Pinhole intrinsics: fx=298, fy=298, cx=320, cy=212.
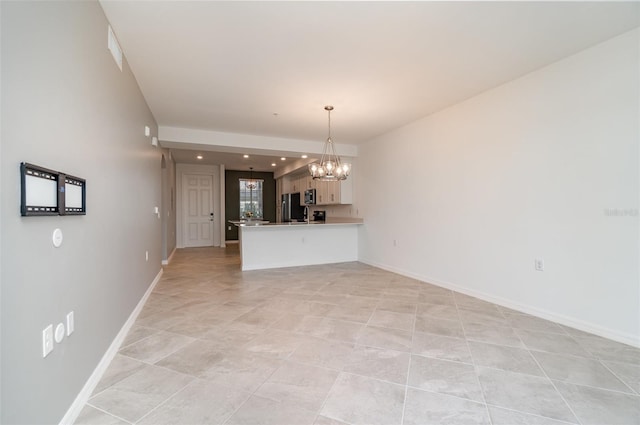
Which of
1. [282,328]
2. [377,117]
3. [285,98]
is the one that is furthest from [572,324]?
[285,98]

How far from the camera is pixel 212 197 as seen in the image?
9.45 meters

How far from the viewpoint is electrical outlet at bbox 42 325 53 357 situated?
1319mm

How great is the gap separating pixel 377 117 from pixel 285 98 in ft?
5.08

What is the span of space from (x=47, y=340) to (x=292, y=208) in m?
7.96

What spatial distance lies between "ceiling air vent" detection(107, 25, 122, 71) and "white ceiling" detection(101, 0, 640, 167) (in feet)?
0.23

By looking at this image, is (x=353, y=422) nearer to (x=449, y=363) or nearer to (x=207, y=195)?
(x=449, y=363)

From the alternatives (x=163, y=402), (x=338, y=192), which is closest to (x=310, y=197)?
(x=338, y=192)

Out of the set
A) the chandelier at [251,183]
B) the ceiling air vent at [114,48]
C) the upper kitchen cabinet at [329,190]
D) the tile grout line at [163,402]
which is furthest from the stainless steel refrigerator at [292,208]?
the tile grout line at [163,402]

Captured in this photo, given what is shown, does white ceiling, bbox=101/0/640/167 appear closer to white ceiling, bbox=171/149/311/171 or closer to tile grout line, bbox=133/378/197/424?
tile grout line, bbox=133/378/197/424

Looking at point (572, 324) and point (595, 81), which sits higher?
point (595, 81)

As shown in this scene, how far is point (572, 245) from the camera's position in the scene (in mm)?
2844

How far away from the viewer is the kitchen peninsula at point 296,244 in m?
5.69

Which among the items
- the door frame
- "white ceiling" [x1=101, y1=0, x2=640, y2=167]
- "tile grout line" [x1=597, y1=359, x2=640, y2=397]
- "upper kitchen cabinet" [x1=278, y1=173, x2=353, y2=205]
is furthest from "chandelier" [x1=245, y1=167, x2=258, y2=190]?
"tile grout line" [x1=597, y1=359, x2=640, y2=397]

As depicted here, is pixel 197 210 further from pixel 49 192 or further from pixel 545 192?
pixel 545 192
